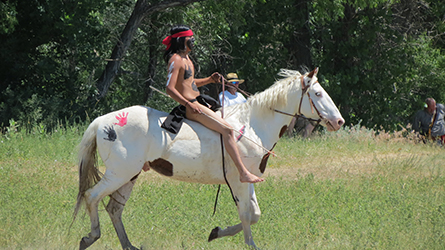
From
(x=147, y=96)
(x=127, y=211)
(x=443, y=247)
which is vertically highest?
(x=443, y=247)

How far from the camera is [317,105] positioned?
19.6 ft

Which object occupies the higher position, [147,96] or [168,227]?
[168,227]

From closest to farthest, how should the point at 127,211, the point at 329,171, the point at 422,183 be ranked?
the point at 127,211, the point at 422,183, the point at 329,171

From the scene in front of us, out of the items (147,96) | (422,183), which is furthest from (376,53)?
(422,183)

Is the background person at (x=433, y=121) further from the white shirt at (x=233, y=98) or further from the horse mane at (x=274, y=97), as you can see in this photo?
the horse mane at (x=274, y=97)

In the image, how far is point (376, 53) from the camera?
1973 cm

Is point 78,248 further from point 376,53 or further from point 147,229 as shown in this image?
point 376,53

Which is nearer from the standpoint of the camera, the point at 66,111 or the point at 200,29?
the point at 66,111

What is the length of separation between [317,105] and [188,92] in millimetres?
1495

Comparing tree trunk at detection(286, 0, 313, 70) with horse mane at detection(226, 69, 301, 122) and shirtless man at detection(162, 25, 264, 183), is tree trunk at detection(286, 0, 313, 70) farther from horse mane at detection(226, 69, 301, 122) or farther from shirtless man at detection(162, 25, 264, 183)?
shirtless man at detection(162, 25, 264, 183)

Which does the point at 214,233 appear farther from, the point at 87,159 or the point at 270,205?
the point at 270,205

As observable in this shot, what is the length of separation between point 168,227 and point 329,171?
5.27 m

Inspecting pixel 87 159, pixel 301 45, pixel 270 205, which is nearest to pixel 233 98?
pixel 270 205

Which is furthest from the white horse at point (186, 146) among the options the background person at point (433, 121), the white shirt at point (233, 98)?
the background person at point (433, 121)
